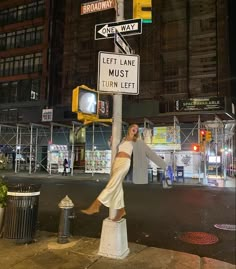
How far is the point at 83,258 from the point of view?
5113mm

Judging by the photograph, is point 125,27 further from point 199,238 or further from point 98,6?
point 199,238

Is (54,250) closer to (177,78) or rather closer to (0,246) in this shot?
(0,246)

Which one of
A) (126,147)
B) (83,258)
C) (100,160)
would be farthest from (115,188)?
(100,160)

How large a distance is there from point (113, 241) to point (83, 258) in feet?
1.82

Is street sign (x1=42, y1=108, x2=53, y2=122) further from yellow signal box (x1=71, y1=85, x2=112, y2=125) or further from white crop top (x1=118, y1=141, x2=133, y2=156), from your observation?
white crop top (x1=118, y1=141, x2=133, y2=156)

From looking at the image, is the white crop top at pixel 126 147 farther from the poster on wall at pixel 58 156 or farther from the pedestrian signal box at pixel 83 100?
the poster on wall at pixel 58 156

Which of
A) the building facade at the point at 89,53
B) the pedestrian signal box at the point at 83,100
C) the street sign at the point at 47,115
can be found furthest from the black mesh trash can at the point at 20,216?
the street sign at the point at 47,115

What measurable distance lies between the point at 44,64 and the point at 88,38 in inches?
288

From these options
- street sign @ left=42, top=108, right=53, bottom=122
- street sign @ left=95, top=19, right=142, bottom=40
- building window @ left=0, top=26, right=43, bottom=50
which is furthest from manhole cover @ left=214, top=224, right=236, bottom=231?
building window @ left=0, top=26, right=43, bottom=50

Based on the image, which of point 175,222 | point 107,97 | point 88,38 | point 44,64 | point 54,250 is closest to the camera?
point 54,250

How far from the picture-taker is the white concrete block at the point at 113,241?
519cm

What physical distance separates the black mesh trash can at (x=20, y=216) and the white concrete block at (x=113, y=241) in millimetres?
1544

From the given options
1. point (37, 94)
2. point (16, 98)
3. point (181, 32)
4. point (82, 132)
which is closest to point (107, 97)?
point (82, 132)

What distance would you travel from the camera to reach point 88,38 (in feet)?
121
